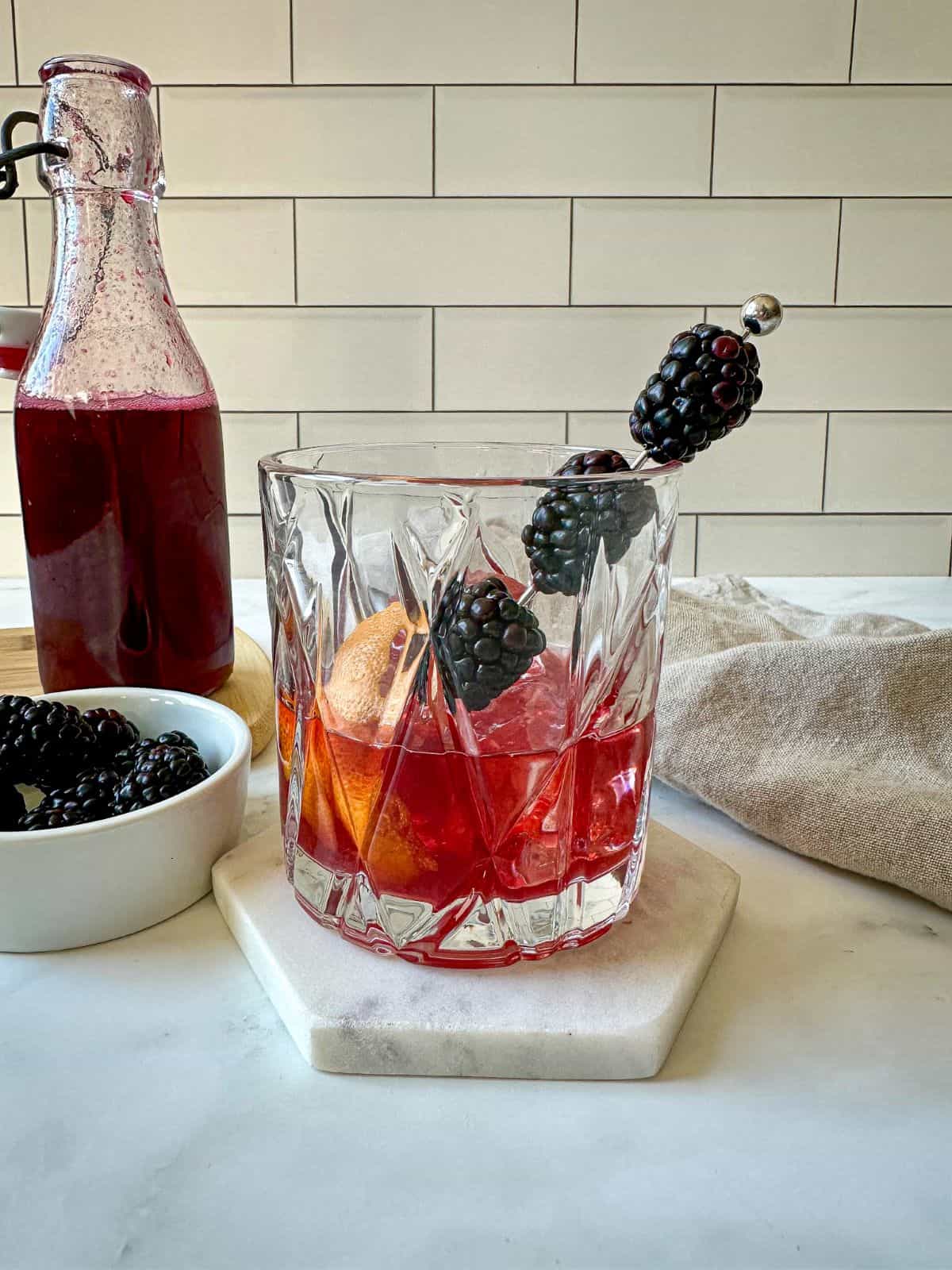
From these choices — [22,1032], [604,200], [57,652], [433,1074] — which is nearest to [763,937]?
[433,1074]

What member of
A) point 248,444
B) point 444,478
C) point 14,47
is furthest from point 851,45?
point 444,478

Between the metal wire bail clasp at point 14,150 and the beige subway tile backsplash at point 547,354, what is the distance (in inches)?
27.4

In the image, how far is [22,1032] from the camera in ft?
1.20

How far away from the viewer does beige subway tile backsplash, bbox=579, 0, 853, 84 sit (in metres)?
1.16

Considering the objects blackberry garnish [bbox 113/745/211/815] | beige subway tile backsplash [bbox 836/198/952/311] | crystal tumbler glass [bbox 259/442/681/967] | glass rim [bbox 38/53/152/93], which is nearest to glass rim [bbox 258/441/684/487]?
crystal tumbler glass [bbox 259/442/681/967]

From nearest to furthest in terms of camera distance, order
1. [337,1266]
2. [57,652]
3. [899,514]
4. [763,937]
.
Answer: [337,1266], [763,937], [57,652], [899,514]

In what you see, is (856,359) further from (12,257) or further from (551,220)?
(12,257)

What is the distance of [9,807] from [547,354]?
0.95 metres

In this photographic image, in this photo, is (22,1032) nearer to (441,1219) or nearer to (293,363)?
(441,1219)

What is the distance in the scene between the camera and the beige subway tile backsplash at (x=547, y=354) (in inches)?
48.9

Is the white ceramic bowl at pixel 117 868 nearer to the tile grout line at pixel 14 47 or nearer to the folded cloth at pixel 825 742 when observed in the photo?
the folded cloth at pixel 825 742

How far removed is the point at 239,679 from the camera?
677 mm

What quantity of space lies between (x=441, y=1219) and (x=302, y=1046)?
9cm

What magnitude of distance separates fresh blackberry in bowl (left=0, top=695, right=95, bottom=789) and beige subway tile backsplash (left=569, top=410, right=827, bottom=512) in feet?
2.98
